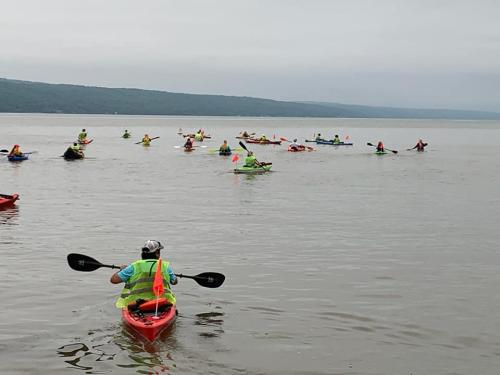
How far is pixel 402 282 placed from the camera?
18.2 metres

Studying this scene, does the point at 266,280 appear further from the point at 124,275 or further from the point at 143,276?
the point at 124,275

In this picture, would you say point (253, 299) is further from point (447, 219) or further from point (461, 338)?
point (447, 219)

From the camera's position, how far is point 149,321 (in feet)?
43.1

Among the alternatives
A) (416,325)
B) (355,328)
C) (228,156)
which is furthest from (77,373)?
(228,156)

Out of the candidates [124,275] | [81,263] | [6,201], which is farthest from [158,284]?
[6,201]

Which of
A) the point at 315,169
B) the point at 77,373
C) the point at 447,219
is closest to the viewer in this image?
the point at 77,373

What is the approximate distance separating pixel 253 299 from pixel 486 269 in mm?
7475

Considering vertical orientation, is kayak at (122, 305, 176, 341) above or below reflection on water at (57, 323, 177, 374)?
above

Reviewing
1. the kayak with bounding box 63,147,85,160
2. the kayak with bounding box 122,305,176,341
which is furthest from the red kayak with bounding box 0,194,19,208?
the kayak with bounding box 63,147,85,160

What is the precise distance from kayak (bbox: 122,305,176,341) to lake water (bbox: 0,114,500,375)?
23 centimetres

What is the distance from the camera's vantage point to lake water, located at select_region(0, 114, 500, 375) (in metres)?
12.7

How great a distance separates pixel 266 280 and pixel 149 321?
5566 millimetres

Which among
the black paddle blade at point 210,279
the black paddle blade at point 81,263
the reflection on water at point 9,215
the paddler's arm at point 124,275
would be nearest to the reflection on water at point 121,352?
the paddler's arm at point 124,275

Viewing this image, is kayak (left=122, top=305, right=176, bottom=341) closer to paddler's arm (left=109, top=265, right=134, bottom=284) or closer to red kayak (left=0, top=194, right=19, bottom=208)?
paddler's arm (left=109, top=265, right=134, bottom=284)
